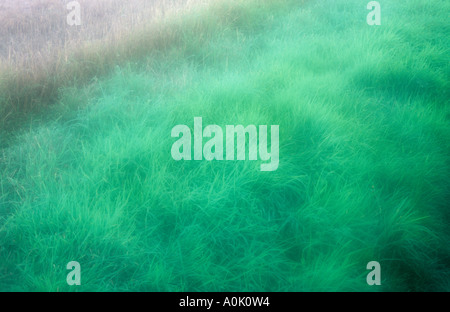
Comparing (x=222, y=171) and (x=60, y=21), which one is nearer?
(x=222, y=171)

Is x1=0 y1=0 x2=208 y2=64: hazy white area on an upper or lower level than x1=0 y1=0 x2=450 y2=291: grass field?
upper

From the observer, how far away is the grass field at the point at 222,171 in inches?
74.3

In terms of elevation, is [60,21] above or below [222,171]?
above

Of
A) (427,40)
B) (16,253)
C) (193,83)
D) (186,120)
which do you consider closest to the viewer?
(16,253)

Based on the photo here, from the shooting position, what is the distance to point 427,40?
181 inches

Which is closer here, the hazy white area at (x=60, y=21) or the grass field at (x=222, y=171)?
the grass field at (x=222, y=171)

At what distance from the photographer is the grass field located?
1888 millimetres

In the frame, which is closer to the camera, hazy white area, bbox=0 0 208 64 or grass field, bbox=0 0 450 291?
grass field, bbox=0 0 450 291

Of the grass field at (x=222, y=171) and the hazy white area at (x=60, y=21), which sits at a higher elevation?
the hazy white area at (x=60, y=21)

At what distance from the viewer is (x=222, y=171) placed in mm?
2365

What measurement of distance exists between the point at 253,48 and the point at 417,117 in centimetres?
210
